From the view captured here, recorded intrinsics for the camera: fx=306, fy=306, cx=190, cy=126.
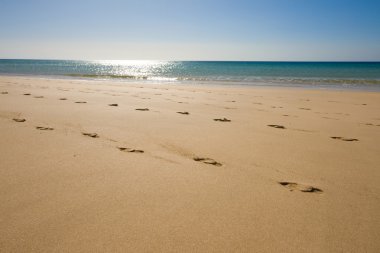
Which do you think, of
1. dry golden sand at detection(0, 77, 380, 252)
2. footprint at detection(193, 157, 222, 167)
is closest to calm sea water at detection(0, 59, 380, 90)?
dry golden sand at detection(0, 77, 380, 252)

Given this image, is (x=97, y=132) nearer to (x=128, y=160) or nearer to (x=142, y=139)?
(x=142, y=139)

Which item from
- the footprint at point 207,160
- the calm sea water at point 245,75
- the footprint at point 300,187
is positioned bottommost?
the footprint at point 300,187

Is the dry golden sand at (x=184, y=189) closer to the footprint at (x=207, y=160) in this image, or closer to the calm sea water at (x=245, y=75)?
the footprint at (x=207, y=160)

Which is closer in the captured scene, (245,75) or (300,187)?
(300,187)

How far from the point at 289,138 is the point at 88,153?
242cm

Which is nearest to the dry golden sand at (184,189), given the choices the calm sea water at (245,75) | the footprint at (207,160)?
the footprint at (207,160)

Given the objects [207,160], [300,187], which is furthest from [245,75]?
[300,187]

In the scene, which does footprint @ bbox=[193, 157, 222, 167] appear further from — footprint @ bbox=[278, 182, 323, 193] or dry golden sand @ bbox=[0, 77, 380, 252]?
footprint @ bbox=[278, 182, 323, 193]

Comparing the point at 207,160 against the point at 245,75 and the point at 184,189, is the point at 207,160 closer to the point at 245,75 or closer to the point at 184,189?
the point at 184,189

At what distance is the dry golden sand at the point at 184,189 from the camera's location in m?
1.66

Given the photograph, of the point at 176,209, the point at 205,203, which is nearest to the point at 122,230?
the point at 176,209

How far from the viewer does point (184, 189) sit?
2.26m

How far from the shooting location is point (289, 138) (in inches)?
153

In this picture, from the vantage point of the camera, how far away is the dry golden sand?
1659 mm
